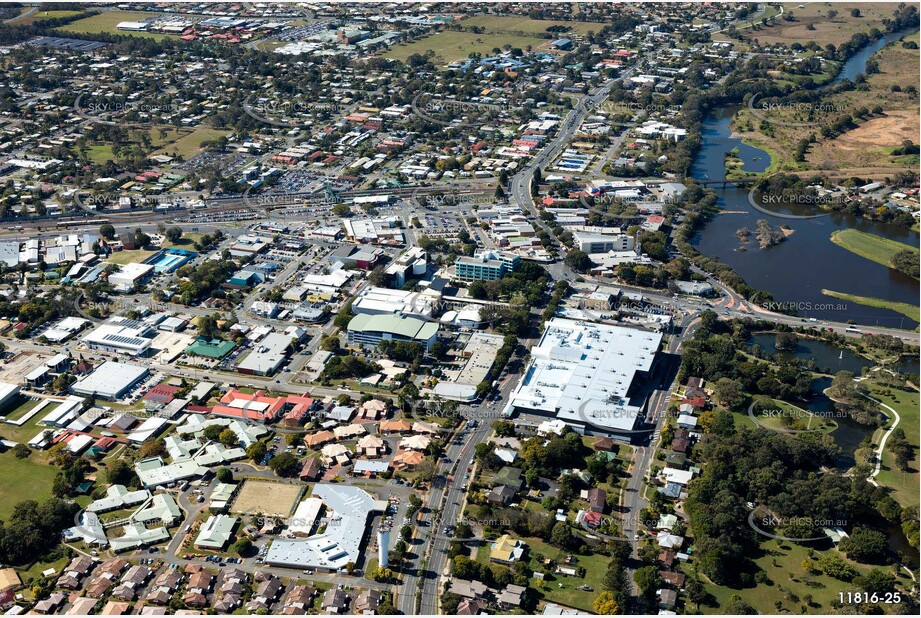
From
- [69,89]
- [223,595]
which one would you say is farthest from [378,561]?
[69,89]

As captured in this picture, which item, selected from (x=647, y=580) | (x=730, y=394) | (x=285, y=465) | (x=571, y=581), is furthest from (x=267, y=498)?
(x=730, y=394)

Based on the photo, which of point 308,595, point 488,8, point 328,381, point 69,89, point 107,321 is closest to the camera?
point 308,595

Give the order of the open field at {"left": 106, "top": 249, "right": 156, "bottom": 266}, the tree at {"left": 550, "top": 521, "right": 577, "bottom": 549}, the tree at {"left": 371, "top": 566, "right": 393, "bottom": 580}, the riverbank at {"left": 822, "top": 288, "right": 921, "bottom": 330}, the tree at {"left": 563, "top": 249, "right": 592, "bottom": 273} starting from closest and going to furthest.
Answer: the tree at {"left": 371, "top": 566, "right": 393, "bottom": 580}, the tree at {"left": 550, "top": 521, "right": 577, "bottom": 549}, the riverbank at {"left": 822, "top": 288, "right": 921, "bottom": 330}, the tree at {"left": 563, "top": 249, "right": 592, "bottom": 273}, the open field at {"left": 106, "top": 249, "right": 156, "bottom": 266}

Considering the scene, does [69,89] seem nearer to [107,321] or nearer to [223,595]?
[107,321]

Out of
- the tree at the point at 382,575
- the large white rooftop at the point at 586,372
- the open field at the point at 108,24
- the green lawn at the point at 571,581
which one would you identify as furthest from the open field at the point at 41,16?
the green lawn at the point at 571,581

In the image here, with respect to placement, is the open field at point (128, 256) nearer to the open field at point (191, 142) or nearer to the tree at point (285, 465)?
the open field at point (191, 142)

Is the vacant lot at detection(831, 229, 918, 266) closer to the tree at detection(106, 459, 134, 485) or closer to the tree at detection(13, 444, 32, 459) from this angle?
the tree at detection(106, 459, 134, 485)

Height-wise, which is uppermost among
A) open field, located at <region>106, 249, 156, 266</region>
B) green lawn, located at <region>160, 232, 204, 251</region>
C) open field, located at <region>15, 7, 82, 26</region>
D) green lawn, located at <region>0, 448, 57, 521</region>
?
open field, located at <region>15, 7, 82, 26</region>

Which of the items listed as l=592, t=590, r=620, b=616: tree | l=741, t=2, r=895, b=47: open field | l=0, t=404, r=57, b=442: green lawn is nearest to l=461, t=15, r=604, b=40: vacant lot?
l=741, t=2, r=895, b=47: open field
